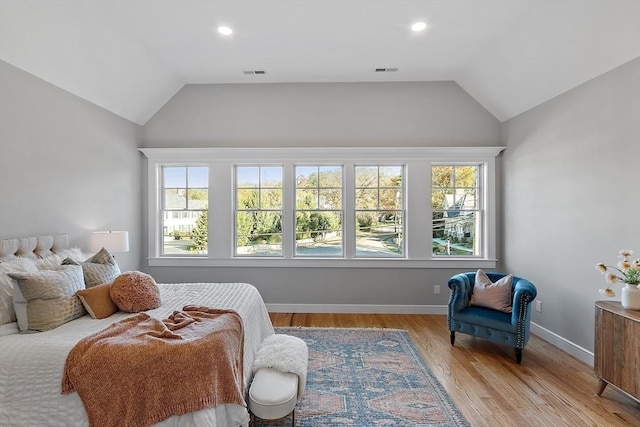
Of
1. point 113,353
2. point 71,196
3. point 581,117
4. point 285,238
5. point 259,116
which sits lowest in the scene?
point 113,353

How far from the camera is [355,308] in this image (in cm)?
440

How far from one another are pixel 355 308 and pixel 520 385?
2168 millimetres

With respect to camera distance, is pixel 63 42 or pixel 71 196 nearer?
pixel 63 42

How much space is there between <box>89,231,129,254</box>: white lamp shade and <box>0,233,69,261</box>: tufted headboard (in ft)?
0.72

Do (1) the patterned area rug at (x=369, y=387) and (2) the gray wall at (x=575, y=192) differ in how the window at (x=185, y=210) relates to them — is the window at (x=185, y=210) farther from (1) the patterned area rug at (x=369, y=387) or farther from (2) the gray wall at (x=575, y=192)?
(2) the gray wall at (x=575, y=192)

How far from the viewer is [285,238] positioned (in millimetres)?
4480

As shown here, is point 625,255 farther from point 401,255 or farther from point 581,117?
point 401,255

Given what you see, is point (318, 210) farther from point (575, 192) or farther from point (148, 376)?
point (148, 376)

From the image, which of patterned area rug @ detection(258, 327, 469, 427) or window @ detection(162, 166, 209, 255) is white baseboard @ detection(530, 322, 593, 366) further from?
window @ detection(162, 166, 209, 255)

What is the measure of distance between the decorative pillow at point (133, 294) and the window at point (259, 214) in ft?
7.19

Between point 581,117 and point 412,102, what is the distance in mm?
1939

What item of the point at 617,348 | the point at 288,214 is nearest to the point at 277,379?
the point at 617,348

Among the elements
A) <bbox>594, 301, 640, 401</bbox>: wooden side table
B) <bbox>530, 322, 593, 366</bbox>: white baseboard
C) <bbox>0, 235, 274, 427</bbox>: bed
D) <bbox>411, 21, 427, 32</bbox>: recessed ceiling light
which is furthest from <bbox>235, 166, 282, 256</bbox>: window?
<bbox>594, 301, 640, 401</bbox>: wooden side table

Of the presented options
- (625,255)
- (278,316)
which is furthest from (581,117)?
(278,316)
